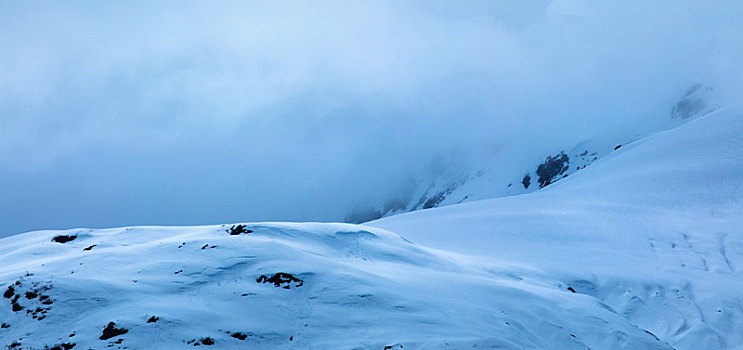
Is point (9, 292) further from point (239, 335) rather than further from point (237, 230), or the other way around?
point (237, 230)

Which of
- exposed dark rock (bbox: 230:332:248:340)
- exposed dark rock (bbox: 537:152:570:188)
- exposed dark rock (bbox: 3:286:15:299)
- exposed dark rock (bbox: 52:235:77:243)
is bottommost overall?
exposed dark rock (bbox: 230:332:248:340)

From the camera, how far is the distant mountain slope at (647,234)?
797 inches

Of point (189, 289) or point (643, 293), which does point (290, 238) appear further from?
Answer: point (643, 293)

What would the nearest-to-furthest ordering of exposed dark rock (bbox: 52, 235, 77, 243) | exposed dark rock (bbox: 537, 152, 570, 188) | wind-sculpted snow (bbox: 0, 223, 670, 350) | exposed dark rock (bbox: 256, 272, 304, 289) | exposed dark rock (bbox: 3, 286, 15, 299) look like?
wind-sculpted snow (bbox: 0, 223, 670, 350) → exposed dark rock (bbox: 3, 286, 15, 299) → exposed dark rock (bbox: 256, 272, 304, 289) → exposed dark rock (bbox: 52, 235, 77, 243) → exposed dark rock (bbox: 537, 152, 570, 188)

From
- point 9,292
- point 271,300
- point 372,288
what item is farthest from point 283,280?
point 9,292

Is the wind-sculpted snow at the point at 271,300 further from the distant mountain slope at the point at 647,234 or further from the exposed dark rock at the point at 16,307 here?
the distant mountain slope at the point at 647,234

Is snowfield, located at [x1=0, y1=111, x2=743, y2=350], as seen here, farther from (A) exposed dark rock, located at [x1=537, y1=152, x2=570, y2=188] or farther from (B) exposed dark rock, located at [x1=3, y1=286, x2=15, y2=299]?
(A) exposed dark rock, located at [x1=537, y1=152, x2=570, y2=188]

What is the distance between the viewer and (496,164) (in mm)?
184000

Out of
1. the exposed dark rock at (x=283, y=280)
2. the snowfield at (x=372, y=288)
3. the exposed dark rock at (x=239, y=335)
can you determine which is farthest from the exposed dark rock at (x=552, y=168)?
the exposed dark rock at (x=239, y=335)

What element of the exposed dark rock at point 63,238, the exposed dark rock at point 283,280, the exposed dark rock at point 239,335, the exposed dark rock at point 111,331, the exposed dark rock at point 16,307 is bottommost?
the exposed dark rock at point 111,331

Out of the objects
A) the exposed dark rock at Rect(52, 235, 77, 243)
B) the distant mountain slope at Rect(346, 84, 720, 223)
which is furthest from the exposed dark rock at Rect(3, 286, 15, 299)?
the distant mountain slope at Rect(346, 84, 720, 223)

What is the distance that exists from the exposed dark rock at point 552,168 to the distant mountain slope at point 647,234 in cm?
9373

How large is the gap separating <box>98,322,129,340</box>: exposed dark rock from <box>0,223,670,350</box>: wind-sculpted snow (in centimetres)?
2

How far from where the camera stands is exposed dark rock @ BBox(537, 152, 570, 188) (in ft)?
456
